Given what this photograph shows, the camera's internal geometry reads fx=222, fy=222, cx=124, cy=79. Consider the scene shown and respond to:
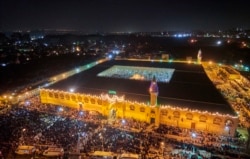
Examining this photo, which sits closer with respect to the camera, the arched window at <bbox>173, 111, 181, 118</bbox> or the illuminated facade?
the illuminated facade

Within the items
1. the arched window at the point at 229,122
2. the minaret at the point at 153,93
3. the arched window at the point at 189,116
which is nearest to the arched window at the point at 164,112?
the minaret at the point at 153,93

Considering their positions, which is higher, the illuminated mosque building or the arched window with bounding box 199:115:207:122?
the illuminated mosque building

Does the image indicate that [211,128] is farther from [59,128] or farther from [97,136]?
[59,128]

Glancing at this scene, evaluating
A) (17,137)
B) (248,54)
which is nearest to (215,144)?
(17,137)

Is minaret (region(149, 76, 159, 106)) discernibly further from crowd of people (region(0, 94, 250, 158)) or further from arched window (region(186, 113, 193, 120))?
arched window (region(186, 113, 193, 120))

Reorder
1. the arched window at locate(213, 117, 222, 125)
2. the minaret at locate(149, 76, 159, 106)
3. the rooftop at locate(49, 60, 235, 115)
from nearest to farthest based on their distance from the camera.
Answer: the arched window at locate(213, 117, 222, 125), the minaret at locate(149, 76, 159, 106), the rooftop at locate(49, 60, 235, 115)

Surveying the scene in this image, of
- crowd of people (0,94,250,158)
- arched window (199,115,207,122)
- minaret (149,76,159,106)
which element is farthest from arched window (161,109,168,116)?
arched window (199,115,207,122)

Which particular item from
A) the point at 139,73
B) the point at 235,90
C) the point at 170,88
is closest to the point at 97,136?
the point at 170,88

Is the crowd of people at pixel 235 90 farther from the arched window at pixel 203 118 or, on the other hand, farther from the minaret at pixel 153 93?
the minaret at pixel 153 93
